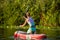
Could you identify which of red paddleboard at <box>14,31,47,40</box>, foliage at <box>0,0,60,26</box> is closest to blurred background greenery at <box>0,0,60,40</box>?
foliage at <box>0,0,60,26</box>

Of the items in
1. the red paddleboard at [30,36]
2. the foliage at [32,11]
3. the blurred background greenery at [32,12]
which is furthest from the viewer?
the foliage at [32,11]

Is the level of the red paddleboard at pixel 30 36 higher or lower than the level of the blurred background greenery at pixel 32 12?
lower

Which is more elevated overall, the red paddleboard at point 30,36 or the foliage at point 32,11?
the foliage at point 32,11

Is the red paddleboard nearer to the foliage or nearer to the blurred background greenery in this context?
the blurred background greenery

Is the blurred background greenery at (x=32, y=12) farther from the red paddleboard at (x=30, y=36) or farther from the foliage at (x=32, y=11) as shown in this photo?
the red paddleboard at (x=30, y=36)

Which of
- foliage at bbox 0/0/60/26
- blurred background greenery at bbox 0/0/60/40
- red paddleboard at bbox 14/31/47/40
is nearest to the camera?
red paddleboard at bbox 14/31/47/40

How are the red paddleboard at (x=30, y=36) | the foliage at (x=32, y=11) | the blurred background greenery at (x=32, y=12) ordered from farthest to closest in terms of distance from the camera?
1. the foliage at (x=32, y=11)
2. the blurred background greenery at (x=32, y=12)
3. the red paddleboard at (x=30, y=36)

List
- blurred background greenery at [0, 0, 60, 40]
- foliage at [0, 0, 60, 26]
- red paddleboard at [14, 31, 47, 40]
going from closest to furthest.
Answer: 1. red paddleboard at [14, 31, 47, 40]
2. blurred background greenery at [0, 0, 60, 40]
3. foliage at [0, 0, 60, 26]

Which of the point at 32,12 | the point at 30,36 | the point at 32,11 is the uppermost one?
the point at 32,11

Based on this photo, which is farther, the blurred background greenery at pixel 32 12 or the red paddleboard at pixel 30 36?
the blurred background greenery at pixel 32 12

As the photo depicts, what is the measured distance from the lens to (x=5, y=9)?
159 feet

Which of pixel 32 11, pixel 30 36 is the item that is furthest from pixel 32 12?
pixel 30 36

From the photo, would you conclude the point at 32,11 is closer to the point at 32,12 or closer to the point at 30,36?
the point at 32,12

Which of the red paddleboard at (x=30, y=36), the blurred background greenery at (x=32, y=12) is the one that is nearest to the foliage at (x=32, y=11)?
the blurred background greenery at (x=32, y=12)
